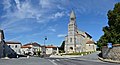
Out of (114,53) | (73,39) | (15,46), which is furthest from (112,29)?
(15,46)

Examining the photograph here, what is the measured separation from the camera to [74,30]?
111750mm

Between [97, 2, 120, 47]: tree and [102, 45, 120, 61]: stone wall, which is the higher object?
[97, 2, 120, 47]: tree

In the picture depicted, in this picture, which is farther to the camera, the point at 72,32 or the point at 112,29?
the point at 72,32

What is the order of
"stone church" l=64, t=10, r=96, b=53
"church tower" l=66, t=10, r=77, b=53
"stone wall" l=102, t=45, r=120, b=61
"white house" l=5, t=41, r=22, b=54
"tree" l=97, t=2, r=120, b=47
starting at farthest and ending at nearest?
1. "white house" l=5, t=41, r=22, b=54
2. "stone church" l=64, t=10, r=96, b=53
3. "church tower" l=66, t=10, r=77, b=53
4. "tree" l=97, t=2, r=120, b=47
5. "stone wall" l=102, t=45, r=120, b=61

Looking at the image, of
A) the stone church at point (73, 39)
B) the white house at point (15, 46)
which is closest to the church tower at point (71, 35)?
the stone church at point (73, 39)

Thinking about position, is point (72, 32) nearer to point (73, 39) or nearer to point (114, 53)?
point (73, 39)

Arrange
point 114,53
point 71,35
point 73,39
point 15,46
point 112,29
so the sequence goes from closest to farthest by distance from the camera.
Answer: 1. point 114,53
2. point 112,29
3. point 73,39
4. point 71,35
5. point 15,46

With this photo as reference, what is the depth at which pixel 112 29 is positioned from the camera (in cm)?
5381

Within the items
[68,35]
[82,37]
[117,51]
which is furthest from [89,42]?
[117,51]

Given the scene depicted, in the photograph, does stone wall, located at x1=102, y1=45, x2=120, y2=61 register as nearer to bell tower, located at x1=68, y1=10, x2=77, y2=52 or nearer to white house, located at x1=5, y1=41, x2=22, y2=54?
bell tower, located at x1=68, y1=10, x2=77, y2=52

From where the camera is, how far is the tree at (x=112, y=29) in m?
50.6

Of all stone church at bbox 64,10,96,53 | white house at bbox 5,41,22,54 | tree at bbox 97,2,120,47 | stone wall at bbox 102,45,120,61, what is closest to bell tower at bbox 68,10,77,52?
stone church at bbox 64,10,96,53

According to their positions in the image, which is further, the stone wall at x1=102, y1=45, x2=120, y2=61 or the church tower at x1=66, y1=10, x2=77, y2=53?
the church tower at x1=66, y1=10, x2=77, y2=53

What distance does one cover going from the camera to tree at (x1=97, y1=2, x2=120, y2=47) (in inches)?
1994
